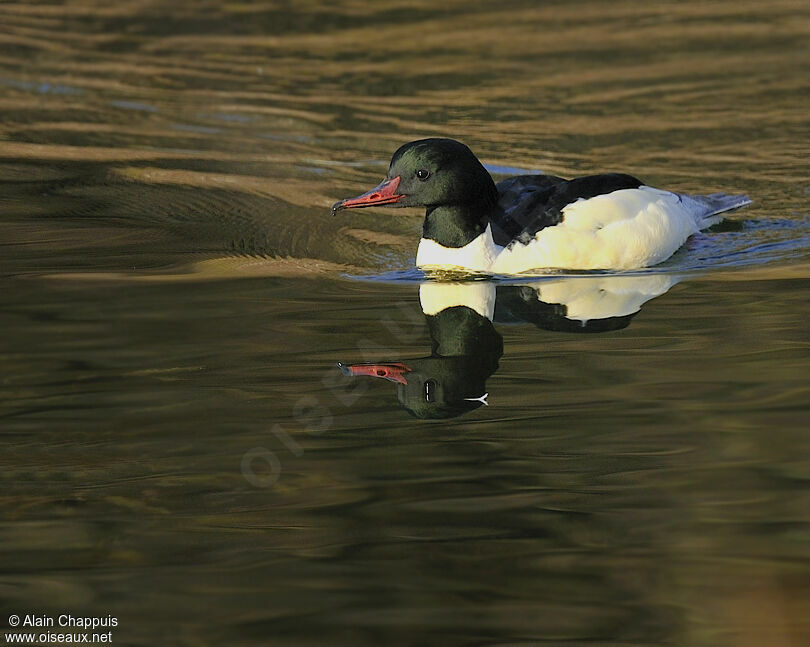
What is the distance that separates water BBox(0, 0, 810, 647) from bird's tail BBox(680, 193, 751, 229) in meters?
0.17

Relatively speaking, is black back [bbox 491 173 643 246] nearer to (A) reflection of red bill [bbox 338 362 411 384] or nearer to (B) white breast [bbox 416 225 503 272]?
(B) white breast [bbox 416 225 503 272]

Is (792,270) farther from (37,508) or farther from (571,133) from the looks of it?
(37,508)

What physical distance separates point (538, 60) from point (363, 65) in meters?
1.79

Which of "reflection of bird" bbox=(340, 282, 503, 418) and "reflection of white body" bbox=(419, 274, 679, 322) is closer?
"reflection of bird" bbox=(340, 282, 503, 418)

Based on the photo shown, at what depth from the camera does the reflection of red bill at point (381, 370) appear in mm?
6367

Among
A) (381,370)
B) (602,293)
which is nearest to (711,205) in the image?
(602,293)

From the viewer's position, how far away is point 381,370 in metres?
6.45

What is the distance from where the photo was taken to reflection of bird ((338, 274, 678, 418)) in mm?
6211

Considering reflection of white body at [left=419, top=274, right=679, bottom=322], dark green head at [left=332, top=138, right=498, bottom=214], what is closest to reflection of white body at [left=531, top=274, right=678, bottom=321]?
reflection of white body at [left=419, top=274, right=679, bottom=322]

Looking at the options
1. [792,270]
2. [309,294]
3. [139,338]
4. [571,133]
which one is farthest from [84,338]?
[571,133]

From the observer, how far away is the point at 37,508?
495cm

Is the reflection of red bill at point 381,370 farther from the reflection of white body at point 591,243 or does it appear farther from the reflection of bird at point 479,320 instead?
the reflection of white body at point 591,243

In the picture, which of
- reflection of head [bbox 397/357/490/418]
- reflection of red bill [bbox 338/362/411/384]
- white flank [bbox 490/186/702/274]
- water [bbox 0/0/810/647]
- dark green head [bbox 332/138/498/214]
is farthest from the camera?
white flank [bbox 490/186/702/274]

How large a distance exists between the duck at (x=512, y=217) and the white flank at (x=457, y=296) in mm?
169
